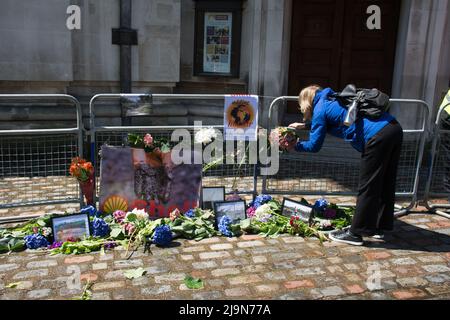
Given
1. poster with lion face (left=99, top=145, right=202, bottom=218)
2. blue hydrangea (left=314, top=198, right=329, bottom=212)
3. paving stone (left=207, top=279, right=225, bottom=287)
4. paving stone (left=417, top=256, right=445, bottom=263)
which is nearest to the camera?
paving stone (left=207, top=279, right=225, bottom=287)

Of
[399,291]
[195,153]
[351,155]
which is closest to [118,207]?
[195,153]

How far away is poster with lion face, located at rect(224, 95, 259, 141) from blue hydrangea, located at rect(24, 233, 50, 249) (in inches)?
86.9

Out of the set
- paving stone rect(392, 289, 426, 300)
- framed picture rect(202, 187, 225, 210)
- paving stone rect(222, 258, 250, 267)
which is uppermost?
framed picture rect(202, 187, 225, 210)

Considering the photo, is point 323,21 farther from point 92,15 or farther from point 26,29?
point 26,29

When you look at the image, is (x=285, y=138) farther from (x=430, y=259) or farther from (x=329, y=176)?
(x=430, y=259)

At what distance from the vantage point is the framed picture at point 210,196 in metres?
5.39

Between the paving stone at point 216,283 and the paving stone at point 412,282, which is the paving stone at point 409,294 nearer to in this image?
the paving stone at point 412,282

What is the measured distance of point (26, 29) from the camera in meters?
8.69

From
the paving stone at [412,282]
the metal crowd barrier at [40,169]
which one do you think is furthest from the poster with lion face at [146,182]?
the paving stone at [412,282]

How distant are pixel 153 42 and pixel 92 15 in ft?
4.07

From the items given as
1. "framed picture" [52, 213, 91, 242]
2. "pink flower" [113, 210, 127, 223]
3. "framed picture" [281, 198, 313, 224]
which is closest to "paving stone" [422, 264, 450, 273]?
"framed picture" [281, 198, 313, 224]

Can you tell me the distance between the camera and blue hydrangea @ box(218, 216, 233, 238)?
194 inches

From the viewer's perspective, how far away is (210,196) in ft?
17.8

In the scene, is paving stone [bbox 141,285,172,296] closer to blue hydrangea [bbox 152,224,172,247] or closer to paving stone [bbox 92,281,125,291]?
paving stone [bbox 92,281,125,291]
